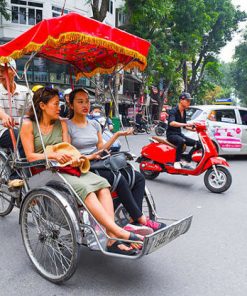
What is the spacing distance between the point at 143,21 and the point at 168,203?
14226mm

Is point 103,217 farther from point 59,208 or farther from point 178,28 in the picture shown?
point 178,28

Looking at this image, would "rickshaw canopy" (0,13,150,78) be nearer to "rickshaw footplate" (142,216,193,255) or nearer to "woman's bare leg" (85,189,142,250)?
"woman's bare leg" (85,189,142,250)

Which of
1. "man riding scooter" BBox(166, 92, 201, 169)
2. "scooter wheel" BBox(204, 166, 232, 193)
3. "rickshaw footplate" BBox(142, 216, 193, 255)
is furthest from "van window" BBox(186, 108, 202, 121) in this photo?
"rickshaw footplate" BBox(142, 216, 193, 255)

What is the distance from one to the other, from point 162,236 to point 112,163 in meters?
0.95

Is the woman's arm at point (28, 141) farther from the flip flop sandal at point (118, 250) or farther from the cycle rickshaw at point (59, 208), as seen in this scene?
the flip flop sandal at point (118, 250)

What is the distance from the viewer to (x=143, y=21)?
1762 cm

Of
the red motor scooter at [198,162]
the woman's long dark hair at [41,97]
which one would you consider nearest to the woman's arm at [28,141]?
the woman's long dark hair at [41,97]

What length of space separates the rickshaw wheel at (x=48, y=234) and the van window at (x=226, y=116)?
24.5 feet

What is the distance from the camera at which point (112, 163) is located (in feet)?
11.0

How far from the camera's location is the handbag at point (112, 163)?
3.33 m

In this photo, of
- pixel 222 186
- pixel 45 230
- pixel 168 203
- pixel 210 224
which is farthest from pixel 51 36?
pixel 222 186

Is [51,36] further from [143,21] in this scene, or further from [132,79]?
[132,79]

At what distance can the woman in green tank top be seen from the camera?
9.25 ft

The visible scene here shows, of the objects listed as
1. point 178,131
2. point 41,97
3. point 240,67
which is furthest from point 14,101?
point 240,67
